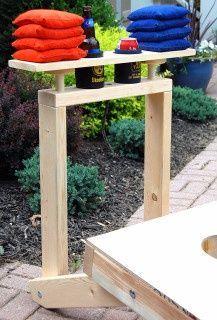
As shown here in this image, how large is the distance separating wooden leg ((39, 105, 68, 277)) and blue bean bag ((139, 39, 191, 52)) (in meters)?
0.58

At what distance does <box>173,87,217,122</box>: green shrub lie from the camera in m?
6.54

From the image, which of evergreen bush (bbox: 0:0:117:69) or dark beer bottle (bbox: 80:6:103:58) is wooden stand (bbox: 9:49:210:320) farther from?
evergreen bush (bbox: 0:0:117:69)

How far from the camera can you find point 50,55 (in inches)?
108

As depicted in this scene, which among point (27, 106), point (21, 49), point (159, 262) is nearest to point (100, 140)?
point (27, 106)

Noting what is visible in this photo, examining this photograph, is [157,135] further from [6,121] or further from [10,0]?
[10,0]

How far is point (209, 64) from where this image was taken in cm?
777

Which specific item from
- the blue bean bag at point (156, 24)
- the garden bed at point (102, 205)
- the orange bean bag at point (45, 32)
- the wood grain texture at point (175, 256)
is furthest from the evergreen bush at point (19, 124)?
the wood grain texture at point (175, 256)

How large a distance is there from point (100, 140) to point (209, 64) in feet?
8.41

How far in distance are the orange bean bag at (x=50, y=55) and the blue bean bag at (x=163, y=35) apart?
0.45m

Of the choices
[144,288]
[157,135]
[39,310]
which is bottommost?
[39,310]

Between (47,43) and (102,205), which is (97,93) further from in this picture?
(102,205)

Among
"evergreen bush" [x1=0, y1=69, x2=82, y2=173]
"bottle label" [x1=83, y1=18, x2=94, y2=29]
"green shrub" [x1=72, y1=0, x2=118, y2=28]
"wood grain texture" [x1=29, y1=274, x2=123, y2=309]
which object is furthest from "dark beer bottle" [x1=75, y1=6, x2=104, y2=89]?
"green shrub" [x1=72, y1=0, x2=118, y2=28]

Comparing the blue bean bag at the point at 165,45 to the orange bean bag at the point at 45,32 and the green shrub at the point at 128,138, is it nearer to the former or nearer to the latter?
the orange bean bag at the point at 45,32

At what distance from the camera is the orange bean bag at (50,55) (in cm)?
272
